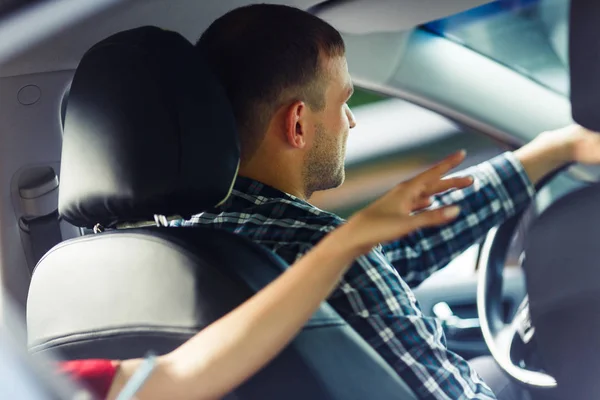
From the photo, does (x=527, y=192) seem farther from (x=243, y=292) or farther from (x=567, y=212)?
(x=243, y=292)

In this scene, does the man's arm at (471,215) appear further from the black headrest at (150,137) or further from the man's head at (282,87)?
the black headrest at (150,137)

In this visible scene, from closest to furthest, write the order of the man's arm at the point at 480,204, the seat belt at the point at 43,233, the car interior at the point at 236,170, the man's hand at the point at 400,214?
the man's hand at the point at 400,214 → the car interior at the point at 236,170 → the man's arm at the point at 480,204 → the seat belt at the point at 43,233

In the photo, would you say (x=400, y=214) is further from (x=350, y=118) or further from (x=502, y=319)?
(x=502, y=319)

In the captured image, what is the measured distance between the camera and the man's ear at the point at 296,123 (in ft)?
4.24

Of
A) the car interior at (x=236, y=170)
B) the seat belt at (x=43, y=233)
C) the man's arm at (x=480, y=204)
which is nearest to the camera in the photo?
the car interior at (x=236, y=170)

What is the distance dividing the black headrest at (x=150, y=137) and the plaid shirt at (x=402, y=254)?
0.23 feet

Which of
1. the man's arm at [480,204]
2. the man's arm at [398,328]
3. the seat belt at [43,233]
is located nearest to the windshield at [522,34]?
the man's arm at [480,204]

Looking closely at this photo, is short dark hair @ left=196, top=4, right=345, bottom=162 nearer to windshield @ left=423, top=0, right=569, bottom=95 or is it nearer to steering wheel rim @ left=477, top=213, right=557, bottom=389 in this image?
windshield @ left=423, top=0, right=569, bottom=95

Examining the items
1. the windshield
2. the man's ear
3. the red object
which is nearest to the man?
the man's ear

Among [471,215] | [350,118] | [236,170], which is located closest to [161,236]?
[236,170]

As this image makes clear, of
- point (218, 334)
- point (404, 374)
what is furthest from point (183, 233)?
point (404, 374)

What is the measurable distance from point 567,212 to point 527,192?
9 centimetres

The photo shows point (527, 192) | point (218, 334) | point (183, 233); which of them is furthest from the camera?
point (527, 192)

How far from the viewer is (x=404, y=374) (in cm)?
129
